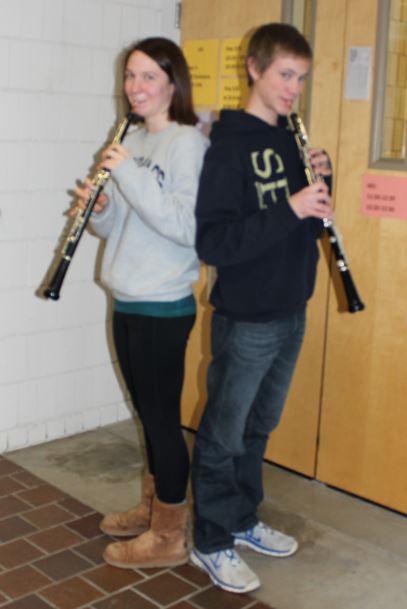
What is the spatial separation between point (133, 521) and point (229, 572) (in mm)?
357

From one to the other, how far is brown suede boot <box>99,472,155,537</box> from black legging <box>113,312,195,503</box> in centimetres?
18

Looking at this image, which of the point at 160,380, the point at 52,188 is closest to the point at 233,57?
the point at 52,188

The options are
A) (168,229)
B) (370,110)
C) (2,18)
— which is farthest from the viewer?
(2,18)

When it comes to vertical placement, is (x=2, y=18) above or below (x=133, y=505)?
above

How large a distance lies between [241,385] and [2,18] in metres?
1.52

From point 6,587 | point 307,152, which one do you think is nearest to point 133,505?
point 6,587

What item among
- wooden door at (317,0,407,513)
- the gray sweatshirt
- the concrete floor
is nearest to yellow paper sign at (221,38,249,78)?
wooden door at (317,0,407,513)

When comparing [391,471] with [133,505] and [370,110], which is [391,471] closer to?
[133,505]

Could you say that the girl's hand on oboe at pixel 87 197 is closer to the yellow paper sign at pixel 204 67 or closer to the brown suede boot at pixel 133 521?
the brown suede boot at pixel 133 521

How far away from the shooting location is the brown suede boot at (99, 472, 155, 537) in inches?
94.0

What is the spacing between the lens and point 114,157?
2000 millimetres

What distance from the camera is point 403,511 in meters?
2.63

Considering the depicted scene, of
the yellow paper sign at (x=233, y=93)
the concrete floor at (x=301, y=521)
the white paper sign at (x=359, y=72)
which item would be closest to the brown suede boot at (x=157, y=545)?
the concrete floor at (x=301, y=521)

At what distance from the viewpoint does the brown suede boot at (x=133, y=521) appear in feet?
7.83
